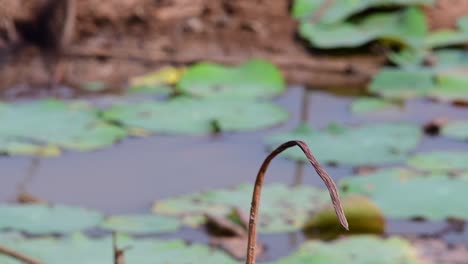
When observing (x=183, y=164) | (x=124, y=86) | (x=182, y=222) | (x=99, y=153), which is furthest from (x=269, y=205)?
(x=124, y=86)

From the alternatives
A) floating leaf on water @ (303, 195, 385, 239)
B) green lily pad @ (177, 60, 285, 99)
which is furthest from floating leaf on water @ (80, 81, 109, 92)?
floating leaf on water @ (303, 195, 385, 239)

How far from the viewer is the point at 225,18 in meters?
4.31

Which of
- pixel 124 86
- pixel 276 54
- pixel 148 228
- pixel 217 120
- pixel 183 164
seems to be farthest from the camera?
pixel 276 54

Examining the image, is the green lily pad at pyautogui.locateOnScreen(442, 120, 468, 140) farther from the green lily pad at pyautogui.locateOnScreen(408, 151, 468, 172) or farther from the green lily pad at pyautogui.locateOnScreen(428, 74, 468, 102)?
the green lily pad at pyautogui.locateOnScreen(428, 74, 468, 102)

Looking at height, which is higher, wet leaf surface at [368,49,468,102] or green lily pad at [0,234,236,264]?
wet leaf surface at [368,49,468,102]

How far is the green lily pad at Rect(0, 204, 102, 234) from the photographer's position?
2426mm

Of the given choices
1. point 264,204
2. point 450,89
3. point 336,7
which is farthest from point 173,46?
point 264,204

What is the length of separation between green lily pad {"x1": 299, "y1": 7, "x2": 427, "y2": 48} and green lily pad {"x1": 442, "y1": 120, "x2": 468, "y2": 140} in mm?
876

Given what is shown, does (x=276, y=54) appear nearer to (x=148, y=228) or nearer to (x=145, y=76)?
(x=145, y=76)

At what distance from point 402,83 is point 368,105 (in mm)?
292

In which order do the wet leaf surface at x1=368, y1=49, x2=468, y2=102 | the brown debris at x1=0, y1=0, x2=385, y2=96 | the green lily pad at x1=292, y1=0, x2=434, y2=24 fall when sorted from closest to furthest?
the wet leaf surface at x1=368, y1=49, x2=468, y2=102 → the brown debris at x1=0, y1=0, x2=385, y2=96 → the green lily pad at x1=292, y1=0, x2=434, y2=24

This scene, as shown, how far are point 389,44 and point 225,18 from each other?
2.16 feet

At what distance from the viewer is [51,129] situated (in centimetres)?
320

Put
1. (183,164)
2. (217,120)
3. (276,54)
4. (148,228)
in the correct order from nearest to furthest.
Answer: (148,228) < (183,164) < (217,120) < (276,54)
